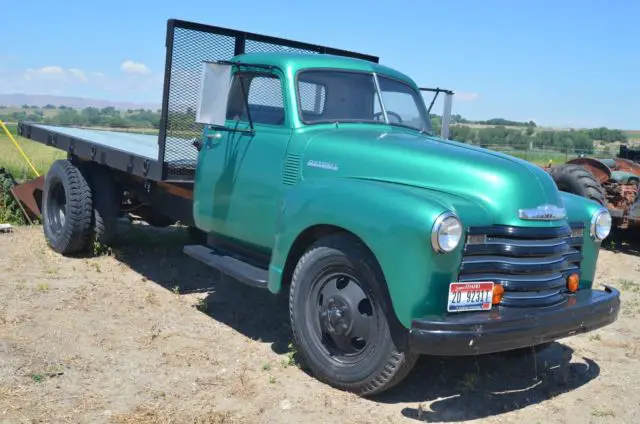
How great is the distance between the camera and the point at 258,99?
570cm

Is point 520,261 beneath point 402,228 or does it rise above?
beneath

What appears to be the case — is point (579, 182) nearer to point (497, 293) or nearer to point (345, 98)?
point (345, 98)

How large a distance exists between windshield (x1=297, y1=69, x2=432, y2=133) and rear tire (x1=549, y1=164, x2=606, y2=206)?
5.63 meters

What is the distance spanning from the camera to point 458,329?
388 centimetres

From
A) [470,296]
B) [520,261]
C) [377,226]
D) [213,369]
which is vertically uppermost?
[377,226]

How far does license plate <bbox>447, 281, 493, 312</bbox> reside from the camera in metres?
4.03

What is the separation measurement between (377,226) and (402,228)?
19 centimetres

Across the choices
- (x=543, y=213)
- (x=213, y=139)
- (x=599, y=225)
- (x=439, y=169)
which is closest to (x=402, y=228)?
(x=439, y=169)

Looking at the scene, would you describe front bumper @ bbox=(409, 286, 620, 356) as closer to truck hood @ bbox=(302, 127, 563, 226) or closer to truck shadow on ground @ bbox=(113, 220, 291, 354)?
truck hood @ bbox=(302, 127, 563, 226)

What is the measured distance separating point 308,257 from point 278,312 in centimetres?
180

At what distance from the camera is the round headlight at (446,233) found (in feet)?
12.8

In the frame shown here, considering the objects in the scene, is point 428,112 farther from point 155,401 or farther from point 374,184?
point 155,401

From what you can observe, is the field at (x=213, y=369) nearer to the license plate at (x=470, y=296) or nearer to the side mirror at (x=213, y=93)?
the license plate at (x=470, y=296)

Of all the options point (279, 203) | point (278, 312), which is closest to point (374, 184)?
point (279, 203)
